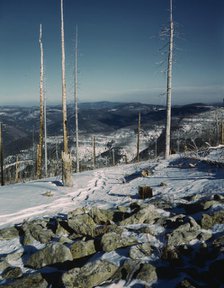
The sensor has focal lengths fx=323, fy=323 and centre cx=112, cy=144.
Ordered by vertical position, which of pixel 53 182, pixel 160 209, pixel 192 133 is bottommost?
pixel 192 133

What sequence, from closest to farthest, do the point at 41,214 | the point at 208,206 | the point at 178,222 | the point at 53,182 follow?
the point at 178,222 < the point at 208,206 < the point at 41,214 < the point at 53,182

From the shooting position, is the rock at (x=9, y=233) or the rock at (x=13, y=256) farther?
the rock at (x=9, y=233)

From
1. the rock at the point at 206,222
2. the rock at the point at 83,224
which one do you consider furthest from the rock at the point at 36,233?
the rock at the point at 206,222

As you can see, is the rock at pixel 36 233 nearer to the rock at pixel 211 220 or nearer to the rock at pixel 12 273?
the rock at pixel 12 273

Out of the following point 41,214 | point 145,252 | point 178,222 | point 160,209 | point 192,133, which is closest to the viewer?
point 145,252

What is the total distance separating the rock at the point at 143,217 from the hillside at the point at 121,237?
0.09ft

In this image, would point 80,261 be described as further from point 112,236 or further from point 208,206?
point 208,206

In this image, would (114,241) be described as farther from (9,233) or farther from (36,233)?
(9,233)

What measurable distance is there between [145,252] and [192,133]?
15809 centimetres

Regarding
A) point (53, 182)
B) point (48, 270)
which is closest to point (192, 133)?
point (53, 182)

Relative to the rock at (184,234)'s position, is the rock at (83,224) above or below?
below

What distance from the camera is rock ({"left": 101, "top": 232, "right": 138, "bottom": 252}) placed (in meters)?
7.25

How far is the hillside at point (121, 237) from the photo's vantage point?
6.09 m

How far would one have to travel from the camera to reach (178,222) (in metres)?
8.31
